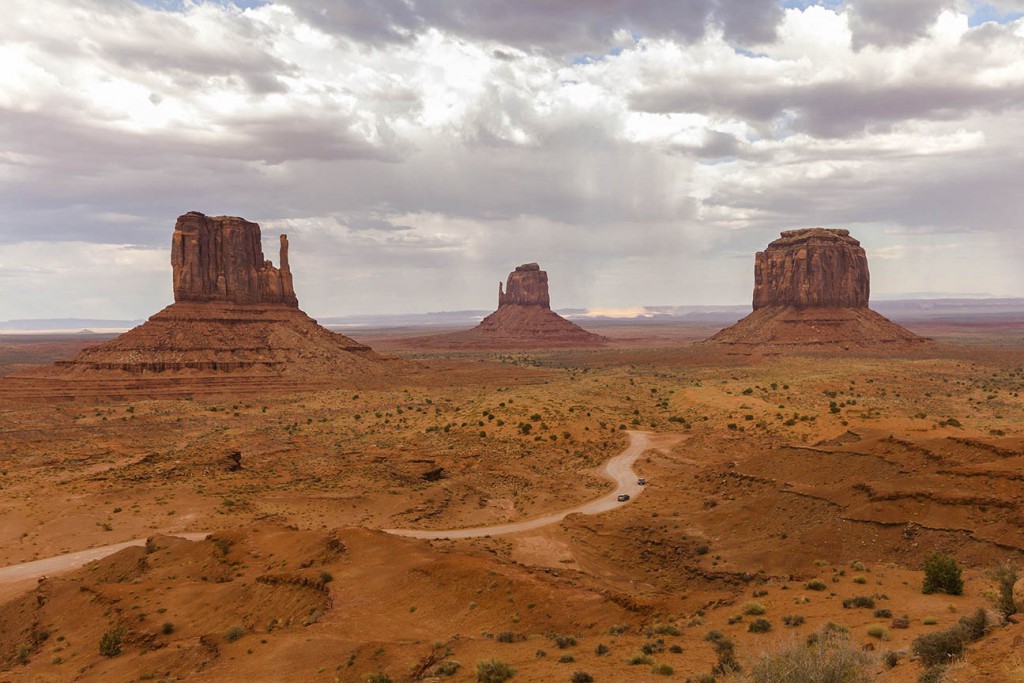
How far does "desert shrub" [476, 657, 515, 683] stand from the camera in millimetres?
15617

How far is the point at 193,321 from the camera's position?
106312mm

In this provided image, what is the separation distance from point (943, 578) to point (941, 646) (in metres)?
8.57

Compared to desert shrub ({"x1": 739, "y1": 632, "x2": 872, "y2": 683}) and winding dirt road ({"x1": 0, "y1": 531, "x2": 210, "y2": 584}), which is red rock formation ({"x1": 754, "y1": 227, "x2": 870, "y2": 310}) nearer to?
winding dirt road ({"x1": 0, "y1": 531, "x2": 210, "y2": 584})

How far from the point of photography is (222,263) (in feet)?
369

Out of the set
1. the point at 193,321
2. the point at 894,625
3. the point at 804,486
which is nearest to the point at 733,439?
the point at 804,486

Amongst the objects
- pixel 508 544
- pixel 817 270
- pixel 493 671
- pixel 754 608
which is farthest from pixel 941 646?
pixel 817 270

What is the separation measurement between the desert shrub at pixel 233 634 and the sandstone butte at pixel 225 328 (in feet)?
280

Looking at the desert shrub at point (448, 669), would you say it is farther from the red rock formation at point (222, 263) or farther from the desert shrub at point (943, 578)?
the red rock formation at point (222, 263)

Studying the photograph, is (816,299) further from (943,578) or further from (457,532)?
(943,578)

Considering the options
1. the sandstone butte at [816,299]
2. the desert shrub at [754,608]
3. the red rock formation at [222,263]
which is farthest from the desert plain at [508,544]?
the sandstone butte at [816,299]

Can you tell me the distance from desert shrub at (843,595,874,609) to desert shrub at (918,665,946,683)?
787cm

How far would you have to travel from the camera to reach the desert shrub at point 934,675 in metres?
11.7

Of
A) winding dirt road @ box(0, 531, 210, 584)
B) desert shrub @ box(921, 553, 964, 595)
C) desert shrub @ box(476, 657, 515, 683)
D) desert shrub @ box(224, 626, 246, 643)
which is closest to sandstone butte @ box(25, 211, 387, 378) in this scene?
winding dirt road @ box(0, 531, 210, 584)

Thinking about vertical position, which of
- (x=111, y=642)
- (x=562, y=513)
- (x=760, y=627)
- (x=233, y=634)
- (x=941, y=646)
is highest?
(x=941, y=646)
